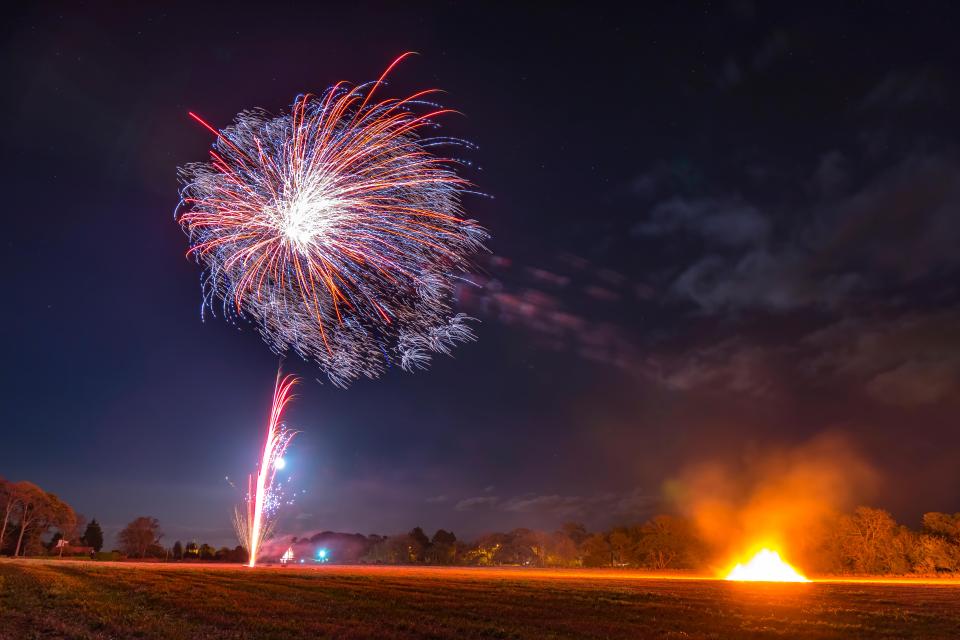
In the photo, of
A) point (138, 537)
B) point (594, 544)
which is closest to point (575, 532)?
point (594, 544)

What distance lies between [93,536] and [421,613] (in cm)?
14372

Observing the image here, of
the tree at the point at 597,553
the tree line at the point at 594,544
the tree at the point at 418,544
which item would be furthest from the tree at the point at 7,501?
the tree at the point at 597,553

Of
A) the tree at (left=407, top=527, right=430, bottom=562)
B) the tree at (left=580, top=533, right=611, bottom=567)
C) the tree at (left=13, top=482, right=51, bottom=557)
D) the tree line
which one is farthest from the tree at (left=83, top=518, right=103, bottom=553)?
the tree at (left=580, top=533, right=611, bottom=567)

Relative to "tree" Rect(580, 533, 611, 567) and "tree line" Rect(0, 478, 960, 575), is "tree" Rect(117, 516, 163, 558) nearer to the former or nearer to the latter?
"tree line" Rect(0, 478, 960, 575)

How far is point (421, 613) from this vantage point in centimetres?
2212

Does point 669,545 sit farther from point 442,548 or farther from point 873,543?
point 442,548

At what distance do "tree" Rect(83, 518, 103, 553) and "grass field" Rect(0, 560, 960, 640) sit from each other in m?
120

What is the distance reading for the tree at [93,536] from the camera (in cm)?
13062

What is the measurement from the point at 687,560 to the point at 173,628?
111 metres

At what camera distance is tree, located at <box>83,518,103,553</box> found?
429 feet

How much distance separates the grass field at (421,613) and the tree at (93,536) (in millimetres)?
119548

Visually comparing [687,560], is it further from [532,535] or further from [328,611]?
[328,611]

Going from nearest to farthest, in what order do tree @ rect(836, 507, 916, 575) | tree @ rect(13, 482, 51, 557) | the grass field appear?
the grass field → tree @ rect(836, 507, 916, 575) → tree @ rect(13, 482, 51, 557)

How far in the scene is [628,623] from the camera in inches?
826
